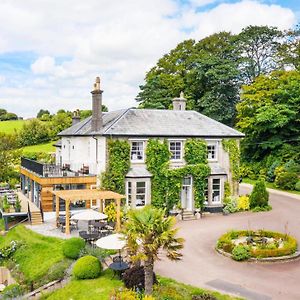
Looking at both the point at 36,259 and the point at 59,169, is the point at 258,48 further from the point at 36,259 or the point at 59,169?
the point at 36,259

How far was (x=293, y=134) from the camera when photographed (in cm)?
4828

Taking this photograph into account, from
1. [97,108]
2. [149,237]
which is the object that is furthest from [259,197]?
[149,237]

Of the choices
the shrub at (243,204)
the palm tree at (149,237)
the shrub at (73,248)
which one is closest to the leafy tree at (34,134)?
the shrub at (243,204)

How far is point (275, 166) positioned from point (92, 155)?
2294cm

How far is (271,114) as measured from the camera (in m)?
46.0

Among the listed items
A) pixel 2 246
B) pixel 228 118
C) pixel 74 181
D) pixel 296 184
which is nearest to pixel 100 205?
pixel 74 181

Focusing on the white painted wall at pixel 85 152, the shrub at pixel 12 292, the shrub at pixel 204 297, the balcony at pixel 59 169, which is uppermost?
the white painted wall at pixel 85 152

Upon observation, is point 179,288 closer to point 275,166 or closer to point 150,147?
point 150,147

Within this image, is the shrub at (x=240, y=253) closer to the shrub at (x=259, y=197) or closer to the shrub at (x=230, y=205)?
the shrub at (x=230, y=205)

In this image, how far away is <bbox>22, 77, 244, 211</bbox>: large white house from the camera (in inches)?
1212

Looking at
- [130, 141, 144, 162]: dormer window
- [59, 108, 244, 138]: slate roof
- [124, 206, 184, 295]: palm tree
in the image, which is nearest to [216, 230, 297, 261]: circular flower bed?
[124, 206, 184, 295]: palm tree

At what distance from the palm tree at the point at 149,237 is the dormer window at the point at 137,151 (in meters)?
15.2

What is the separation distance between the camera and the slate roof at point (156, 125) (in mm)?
31125

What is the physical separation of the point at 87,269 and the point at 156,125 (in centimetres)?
1587
